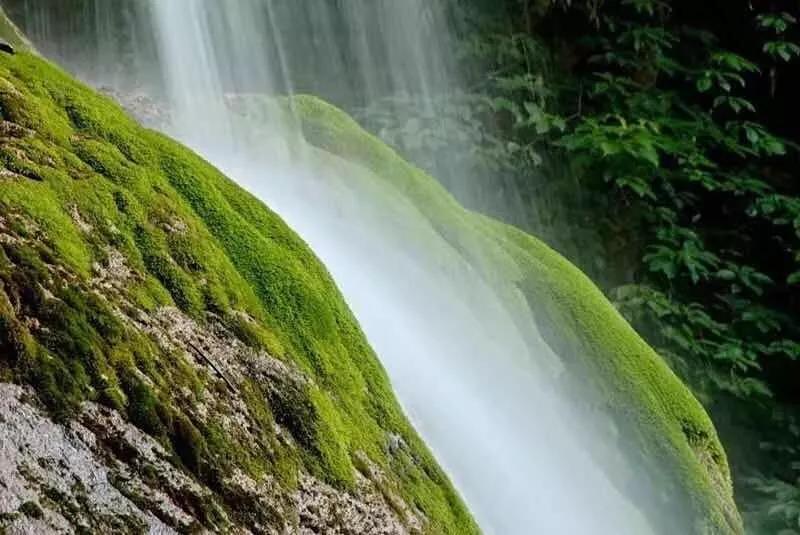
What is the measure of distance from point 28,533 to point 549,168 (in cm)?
668

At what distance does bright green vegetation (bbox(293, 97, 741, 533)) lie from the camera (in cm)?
404

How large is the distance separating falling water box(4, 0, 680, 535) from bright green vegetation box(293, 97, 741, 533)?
0.45 ft

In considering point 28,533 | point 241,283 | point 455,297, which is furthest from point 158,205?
point 455,297

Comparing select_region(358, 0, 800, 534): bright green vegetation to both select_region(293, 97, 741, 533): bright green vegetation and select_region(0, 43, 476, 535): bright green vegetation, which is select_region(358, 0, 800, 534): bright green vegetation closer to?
select_region(293, 97, 741, 533): bright green vegetation

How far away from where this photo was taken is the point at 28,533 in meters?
1.46

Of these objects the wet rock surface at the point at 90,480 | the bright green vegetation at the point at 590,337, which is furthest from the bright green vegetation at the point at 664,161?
the wet rock surface at the point at 90,480

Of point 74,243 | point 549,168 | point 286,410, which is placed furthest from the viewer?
point 549,168

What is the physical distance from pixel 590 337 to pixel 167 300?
101 inches

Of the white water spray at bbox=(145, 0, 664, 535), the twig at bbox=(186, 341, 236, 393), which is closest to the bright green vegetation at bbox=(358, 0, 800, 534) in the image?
the white water spray at bbox=(145, 0, 664, 535)

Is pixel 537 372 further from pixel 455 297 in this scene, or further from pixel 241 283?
pixel 241 283

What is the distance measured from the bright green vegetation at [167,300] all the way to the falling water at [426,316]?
0.60 meters

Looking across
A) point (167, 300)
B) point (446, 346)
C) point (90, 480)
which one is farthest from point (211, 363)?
point (446, 346)

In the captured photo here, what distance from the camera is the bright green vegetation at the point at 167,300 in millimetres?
1784

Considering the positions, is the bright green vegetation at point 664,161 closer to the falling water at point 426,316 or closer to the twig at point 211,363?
the falling water at point 426,316
